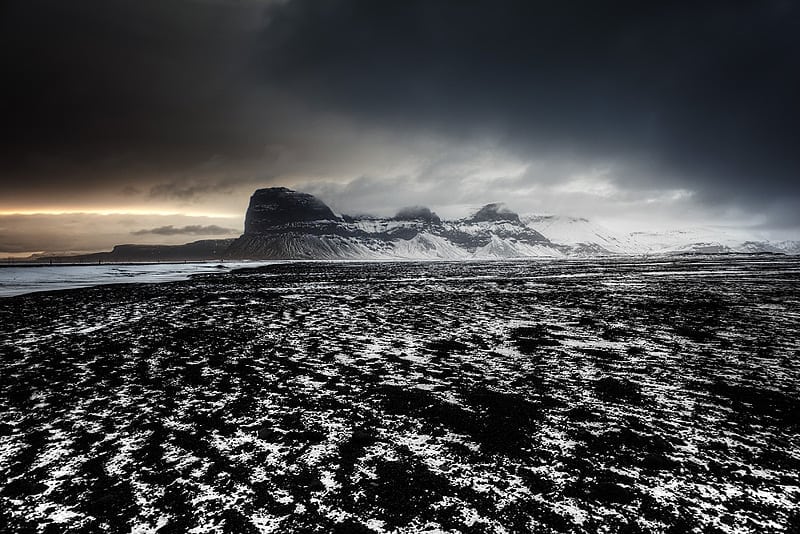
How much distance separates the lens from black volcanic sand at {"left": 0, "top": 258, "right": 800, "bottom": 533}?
418cm

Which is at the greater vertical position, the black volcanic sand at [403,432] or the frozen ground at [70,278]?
the black volcanic sand at [403,432]

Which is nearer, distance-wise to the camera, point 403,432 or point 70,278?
point 403,432

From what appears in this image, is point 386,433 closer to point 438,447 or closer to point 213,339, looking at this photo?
point 438,447

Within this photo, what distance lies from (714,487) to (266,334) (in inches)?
501

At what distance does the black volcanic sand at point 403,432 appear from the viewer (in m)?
4.18

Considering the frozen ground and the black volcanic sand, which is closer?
the black volcanic sand

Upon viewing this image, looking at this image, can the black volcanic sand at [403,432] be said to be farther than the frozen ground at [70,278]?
No

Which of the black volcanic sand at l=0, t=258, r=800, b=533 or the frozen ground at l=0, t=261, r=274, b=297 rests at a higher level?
Answer: the black volcanic sand at l=0, t=258, r=800, b=533

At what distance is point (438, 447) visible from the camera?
5.61m

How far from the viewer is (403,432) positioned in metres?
6.14

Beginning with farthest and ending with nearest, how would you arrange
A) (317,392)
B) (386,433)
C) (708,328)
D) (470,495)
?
(708,328) < (317,392) < (386,433) < (470,495)

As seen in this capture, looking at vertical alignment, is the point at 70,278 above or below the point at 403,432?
below

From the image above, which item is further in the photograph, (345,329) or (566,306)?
(566,306)

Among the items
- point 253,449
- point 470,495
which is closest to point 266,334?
point 253,449
